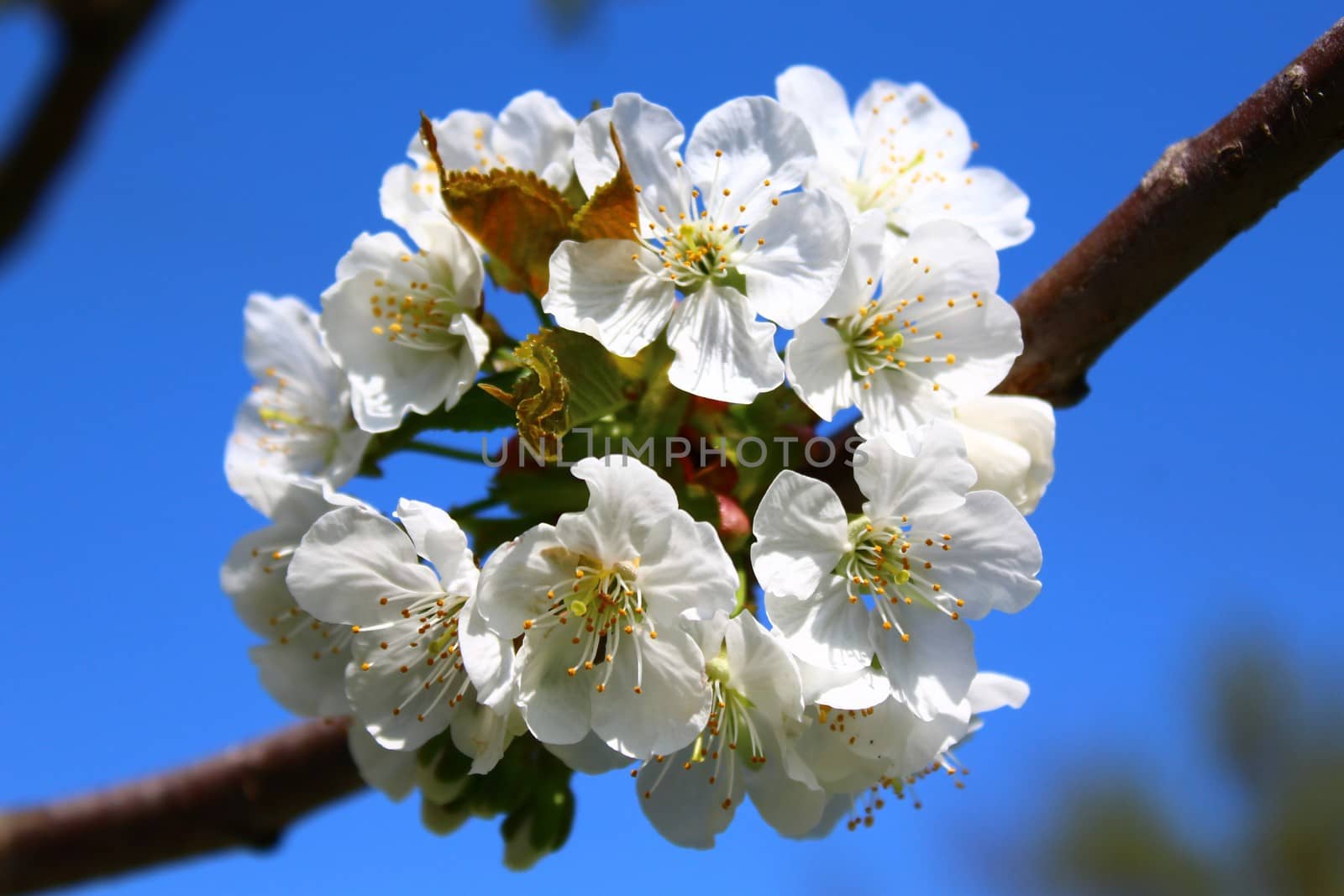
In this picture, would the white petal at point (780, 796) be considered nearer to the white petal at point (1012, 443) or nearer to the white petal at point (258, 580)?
the white petal at point (1012, 443)

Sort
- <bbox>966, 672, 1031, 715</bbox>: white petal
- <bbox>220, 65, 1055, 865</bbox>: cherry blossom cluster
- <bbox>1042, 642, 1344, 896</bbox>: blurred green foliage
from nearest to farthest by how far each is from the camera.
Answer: <bbox>220, 65, 1055, 865</bbox>: cherry blossom cluster → <bbox>966, 672, 1031, 715</bbox>: white petal → <bbox>1042, 642, 1344, 896</bbox>: blurred green foliage

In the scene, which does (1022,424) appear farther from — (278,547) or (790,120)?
(278,547)

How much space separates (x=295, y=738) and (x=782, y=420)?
1.63 m

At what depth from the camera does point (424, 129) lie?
2152 mm

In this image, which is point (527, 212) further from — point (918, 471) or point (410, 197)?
point (918, 471)

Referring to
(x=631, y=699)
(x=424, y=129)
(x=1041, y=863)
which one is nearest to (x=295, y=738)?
(x=631, y=699)

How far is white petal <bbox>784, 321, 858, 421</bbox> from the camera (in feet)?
7.06

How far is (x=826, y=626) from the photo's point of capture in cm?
209

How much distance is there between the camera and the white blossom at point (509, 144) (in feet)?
8.44

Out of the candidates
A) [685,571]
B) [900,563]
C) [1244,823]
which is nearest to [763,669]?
[685,571]

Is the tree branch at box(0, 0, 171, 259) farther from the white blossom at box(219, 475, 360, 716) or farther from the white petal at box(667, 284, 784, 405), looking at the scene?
the white petal at box(667, 284, 784, 405)

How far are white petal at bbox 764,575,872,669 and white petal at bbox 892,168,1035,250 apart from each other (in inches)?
37.6

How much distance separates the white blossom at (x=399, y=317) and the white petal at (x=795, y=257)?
1.83 ft

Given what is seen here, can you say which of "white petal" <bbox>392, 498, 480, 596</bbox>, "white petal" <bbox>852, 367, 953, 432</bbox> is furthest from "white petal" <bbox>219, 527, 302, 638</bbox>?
"white petal" <bbox>852, 367, 953, 432</bbox>
